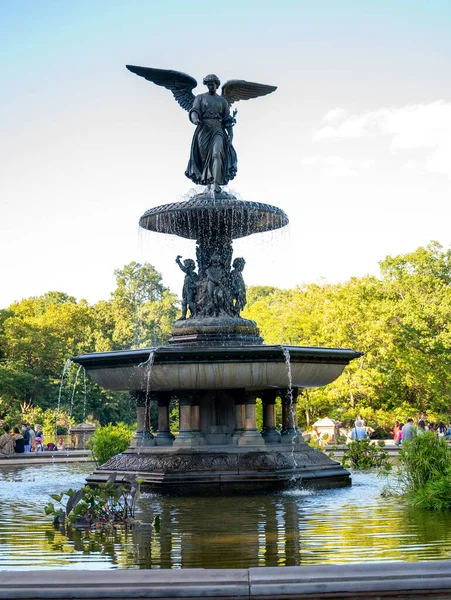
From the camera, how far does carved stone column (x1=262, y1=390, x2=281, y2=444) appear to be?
14.6m

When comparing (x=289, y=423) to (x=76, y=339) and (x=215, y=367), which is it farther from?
(x=76, y=339)

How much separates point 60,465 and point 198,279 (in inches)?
308

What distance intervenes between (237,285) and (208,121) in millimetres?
2912

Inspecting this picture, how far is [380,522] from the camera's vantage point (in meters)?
8.77

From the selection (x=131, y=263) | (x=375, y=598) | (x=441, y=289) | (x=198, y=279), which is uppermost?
(x=131, y=263)

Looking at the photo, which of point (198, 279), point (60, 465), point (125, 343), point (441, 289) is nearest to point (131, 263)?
point (125, 343)

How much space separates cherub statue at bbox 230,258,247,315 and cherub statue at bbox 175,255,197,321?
66 centimetres

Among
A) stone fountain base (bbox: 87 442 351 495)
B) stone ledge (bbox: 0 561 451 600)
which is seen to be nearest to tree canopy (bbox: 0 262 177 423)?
stone fountain base (bbox: 87 442 351 495)

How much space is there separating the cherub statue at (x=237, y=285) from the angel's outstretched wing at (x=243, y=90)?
3.18 metres

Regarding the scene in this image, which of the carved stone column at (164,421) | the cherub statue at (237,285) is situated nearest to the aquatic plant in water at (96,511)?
the carved stone column at (164,421)

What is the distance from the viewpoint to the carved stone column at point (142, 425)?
565 inches

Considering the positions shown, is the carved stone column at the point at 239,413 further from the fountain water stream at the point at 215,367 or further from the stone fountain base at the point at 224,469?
the stone fountain base at the point at 224,469

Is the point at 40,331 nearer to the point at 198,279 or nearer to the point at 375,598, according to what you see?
the point at 198,279

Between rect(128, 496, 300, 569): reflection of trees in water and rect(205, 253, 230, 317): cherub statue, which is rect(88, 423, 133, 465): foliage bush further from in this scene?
rect(128, 496, 300, 569): reflection of trees in water
